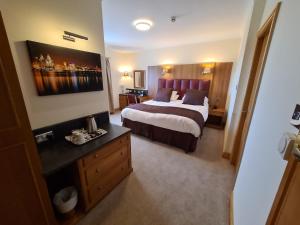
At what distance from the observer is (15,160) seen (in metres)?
0.90

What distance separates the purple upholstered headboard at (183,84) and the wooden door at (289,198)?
3945 millimetres

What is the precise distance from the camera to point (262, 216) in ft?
2.44

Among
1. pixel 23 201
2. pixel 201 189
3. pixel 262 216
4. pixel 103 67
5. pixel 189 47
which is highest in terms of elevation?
pixel 189 47

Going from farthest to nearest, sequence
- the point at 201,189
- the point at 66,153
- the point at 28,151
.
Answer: the point at 201,189 → the point at 66,153 → the point at 28,151

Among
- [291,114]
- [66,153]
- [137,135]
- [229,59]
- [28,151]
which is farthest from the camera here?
[229,59]

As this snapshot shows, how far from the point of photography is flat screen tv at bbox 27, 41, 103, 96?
1.32 metres

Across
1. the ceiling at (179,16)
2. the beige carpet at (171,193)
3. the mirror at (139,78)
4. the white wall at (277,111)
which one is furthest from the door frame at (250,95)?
the mirror at (139,78)

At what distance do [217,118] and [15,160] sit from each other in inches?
163

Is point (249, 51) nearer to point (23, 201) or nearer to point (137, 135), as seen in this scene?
point (137, 135)

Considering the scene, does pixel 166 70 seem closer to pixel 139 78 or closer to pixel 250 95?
pixel 139 78

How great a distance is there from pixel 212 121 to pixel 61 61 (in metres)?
3.89

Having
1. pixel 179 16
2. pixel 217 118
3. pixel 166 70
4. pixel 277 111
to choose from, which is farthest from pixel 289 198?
pixel 166 70

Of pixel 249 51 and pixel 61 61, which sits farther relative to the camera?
pixel 249 51

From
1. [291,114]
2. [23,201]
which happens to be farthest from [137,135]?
[291,114]
